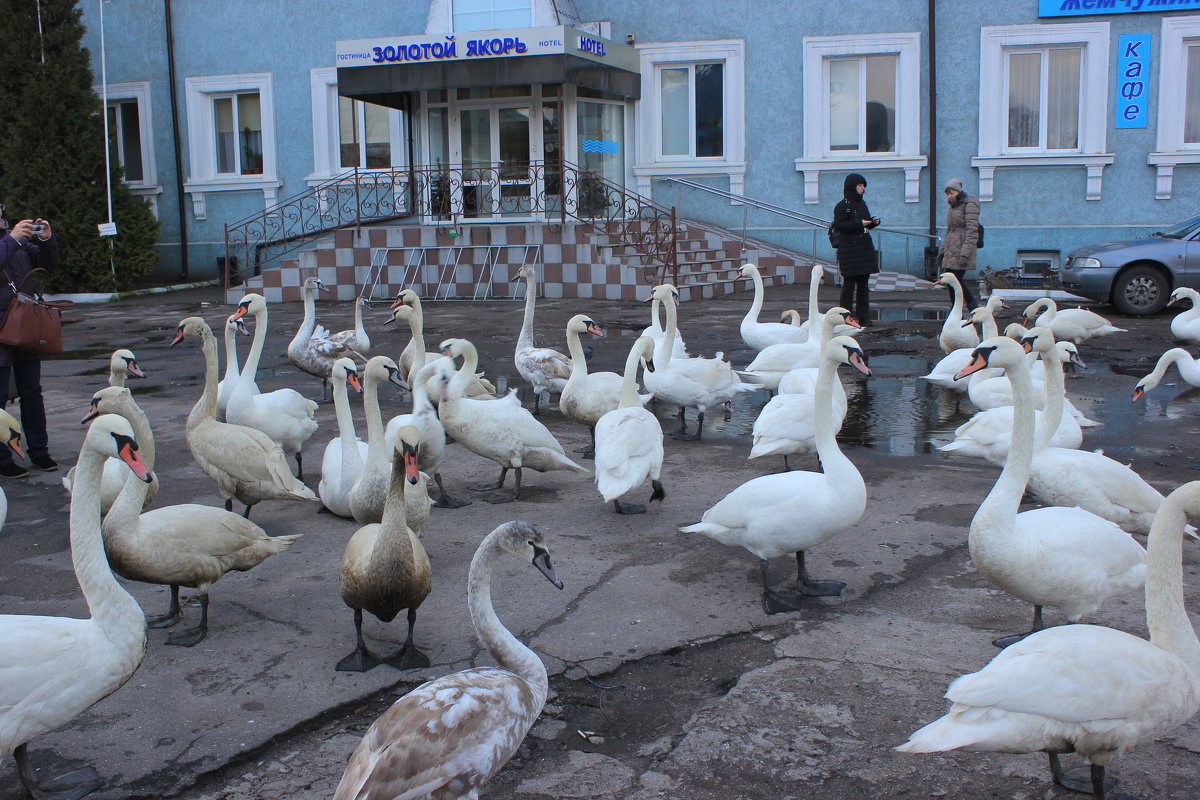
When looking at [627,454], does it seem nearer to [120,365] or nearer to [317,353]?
[120,365]

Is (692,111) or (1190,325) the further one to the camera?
(692,111)

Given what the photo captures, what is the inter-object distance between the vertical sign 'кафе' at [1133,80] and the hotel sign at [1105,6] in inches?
17.9

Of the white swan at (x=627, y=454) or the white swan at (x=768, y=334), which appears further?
the white swan at (x=768, y=334)

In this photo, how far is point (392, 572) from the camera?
4223mm

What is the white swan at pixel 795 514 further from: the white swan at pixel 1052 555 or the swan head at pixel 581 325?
the swan head at pixel 581 325

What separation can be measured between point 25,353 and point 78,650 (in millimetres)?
4711

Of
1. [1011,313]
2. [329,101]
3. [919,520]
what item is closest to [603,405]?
[919,520]

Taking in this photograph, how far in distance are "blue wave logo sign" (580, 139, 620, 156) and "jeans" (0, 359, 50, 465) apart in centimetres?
1366

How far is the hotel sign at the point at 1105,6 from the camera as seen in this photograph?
17594 millimetres

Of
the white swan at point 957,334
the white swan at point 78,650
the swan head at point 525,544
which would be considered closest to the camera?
the white swan at point 78,650

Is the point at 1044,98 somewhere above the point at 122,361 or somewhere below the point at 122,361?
above

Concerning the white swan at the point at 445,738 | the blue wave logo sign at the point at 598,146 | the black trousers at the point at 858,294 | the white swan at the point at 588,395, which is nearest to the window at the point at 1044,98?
the blue wave logo sign at the point at 598,146

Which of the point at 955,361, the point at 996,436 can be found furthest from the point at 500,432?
the point at 955,361

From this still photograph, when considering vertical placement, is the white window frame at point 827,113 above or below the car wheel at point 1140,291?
above
